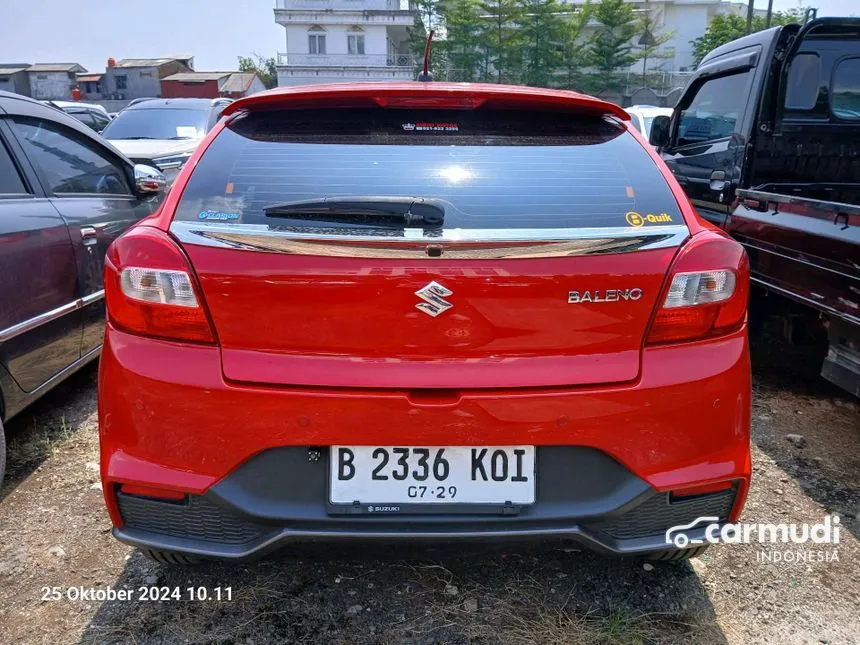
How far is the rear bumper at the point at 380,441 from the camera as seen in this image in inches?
64.2

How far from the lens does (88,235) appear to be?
3.32 meters

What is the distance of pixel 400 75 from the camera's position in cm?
4425

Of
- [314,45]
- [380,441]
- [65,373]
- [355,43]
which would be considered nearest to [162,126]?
[65,373]

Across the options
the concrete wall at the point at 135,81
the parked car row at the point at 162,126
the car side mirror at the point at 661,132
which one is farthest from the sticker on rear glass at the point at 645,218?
the concrete wall at the point at 135,81

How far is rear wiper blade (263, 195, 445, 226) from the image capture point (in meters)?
1.71

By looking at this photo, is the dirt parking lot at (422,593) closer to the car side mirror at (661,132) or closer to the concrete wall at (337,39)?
the car side mirror at (661,132)

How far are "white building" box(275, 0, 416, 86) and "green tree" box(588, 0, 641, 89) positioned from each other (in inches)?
472

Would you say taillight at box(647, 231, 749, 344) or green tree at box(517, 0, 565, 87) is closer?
taillight at box(647, 231, 749, 344)

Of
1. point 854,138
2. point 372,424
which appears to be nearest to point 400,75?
point 854,138

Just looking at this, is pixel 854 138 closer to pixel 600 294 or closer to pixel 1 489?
pixel 600 294

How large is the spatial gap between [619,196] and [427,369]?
0.72m

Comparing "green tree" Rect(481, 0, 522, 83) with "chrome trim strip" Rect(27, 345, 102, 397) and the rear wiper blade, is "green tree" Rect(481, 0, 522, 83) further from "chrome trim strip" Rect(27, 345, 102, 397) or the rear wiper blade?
the rear wiper blade

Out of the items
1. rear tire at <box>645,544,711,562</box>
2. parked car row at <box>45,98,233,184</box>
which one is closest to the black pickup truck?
rear tire at <box>645,544,711,562</box>

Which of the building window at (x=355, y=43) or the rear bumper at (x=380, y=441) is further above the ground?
the building window at (x=355, y=43)
